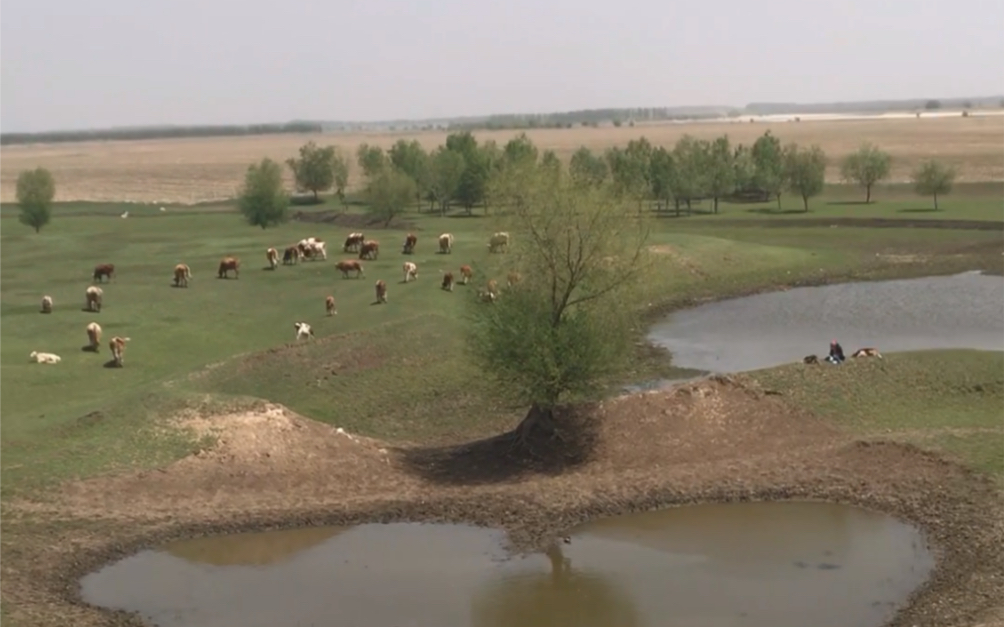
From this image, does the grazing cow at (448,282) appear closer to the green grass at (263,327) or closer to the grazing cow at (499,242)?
the green grass at (263,327)

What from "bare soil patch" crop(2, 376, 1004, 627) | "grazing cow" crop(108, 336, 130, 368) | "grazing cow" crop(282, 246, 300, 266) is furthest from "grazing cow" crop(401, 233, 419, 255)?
"bare soil patch" crop(2, 376, 1004, 627)

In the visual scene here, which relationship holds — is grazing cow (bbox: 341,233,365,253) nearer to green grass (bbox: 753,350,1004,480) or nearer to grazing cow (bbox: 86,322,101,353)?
grazing cow (bbox: 86,322,101,353)

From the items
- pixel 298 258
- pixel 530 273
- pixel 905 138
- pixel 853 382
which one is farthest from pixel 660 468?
pixel 905 138

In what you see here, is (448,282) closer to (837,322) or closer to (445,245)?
(445,245)

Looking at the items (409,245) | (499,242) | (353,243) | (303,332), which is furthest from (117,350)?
(409,245)

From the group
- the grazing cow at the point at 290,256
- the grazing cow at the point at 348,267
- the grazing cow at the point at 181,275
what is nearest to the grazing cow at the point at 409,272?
the grazing cow at the point at 348,267

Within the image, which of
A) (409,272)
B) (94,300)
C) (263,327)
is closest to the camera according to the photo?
(263,327)
